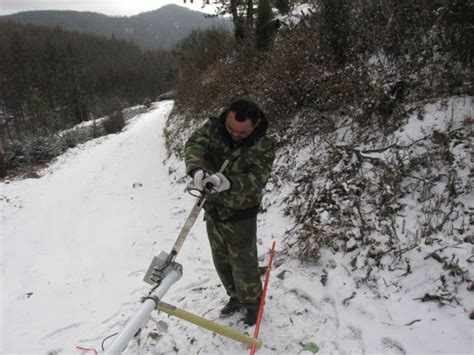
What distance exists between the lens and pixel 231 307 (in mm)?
3135

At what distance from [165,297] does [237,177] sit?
92.2 inches

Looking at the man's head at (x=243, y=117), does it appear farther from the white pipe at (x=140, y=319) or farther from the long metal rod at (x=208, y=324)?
the long metal rod at (x=208, y=324)

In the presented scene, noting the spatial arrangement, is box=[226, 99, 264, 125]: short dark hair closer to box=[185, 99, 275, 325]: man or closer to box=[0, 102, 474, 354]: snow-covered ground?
box=[185, 99, 275, 325]: man

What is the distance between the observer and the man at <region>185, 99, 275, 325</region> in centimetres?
231

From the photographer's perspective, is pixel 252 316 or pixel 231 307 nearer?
pixel 252 316

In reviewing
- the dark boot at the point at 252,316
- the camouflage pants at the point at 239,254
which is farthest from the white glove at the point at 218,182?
the dark boot at the point at 252,316

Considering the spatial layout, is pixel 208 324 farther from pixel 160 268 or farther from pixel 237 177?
pixel 237 177

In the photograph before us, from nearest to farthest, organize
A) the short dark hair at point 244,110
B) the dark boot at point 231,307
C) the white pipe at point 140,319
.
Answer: the white pipe at point 140,319, the short dark hair at point 244,110, the dark boot at point 231,307

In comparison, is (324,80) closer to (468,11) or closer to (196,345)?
(468,11)

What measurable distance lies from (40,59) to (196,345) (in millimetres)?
62553

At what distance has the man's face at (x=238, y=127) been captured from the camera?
7.63 ft

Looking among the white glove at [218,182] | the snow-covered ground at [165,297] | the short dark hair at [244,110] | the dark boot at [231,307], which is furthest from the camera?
the dark boot at [231,307]

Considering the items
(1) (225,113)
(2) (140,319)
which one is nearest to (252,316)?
(2) (140,319)

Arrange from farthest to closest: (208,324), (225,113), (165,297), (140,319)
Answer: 1. (165,297)
2. (225,113)
3. (208,324)
4. (140,319)
